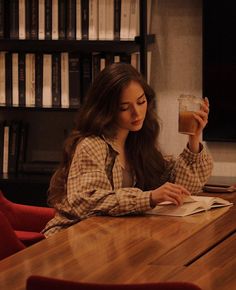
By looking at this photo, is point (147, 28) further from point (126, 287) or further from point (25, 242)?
point (126, 287)

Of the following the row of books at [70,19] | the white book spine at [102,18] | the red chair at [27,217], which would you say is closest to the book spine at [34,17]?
the row of books at [70,19]

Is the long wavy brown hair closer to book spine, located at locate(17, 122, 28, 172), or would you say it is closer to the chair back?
the chair back

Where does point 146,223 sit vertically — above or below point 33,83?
below

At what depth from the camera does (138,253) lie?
85.0 inches

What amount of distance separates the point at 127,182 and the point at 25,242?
23.1 inches

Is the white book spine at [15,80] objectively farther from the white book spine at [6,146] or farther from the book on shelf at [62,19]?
the book on shelf at [62,19]

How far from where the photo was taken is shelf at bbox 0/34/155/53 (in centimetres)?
417

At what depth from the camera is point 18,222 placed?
134 inches

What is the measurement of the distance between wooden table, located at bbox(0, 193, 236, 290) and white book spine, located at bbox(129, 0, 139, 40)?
169 centimetres

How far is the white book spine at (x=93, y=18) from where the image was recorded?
4.18 m

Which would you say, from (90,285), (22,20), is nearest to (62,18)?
(22,20)

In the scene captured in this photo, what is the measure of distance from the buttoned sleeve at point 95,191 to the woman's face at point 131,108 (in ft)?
0.47

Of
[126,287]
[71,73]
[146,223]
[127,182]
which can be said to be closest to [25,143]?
[71,73]

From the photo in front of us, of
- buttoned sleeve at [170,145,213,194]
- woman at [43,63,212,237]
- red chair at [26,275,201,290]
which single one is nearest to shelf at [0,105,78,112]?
woman at [43,63,212,237]
